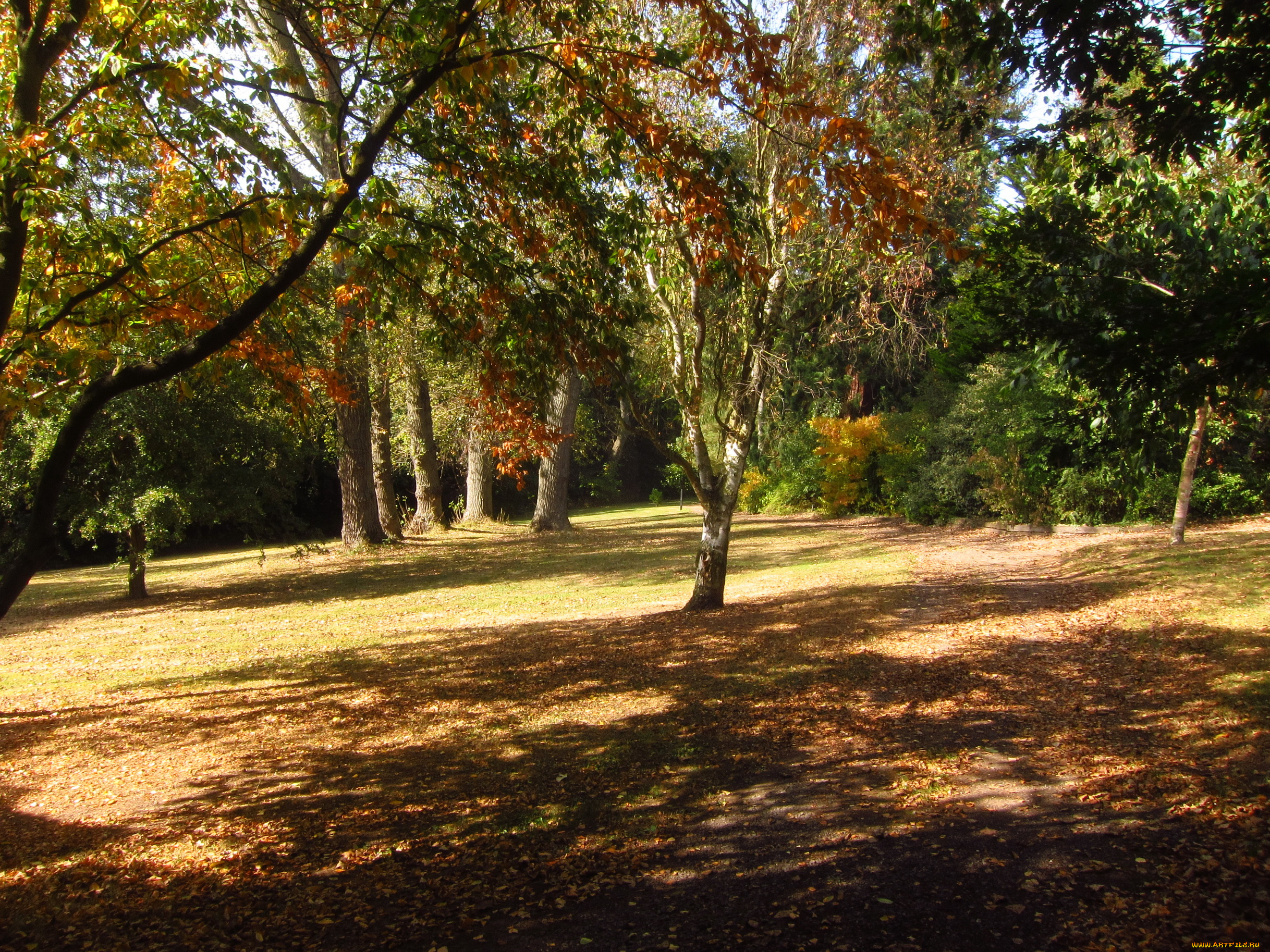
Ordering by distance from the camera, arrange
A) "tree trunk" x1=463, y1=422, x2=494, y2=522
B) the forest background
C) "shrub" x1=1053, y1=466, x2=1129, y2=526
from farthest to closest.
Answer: "tree trunk" x1=463, y1=422, x2=494, y2=522
"shrub" x1=1053, y1=466, x2=1129, y2=526
the forest background

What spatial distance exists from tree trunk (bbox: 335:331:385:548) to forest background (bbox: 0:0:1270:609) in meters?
7.99

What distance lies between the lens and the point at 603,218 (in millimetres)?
7539

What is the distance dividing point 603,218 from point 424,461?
63.5 ft

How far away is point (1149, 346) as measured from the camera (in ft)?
15.9

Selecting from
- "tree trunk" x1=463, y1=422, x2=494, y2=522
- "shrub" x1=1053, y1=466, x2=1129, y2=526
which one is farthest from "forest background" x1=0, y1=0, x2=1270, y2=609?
"tree trunk" x1=463, y1=422, x2=494, y2=522

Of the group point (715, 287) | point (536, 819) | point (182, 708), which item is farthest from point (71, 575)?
point (536, 819)

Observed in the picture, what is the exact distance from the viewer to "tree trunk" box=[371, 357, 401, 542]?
23.2 m

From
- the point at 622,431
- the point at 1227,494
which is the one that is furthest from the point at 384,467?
the point at 1227,494

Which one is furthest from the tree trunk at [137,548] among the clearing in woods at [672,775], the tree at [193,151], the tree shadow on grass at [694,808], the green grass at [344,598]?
the tree at [193,151]

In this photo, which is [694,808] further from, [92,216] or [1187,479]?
[1187,479]

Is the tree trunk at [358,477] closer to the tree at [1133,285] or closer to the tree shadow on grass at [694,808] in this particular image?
the tree shadow on grass at [694,808]

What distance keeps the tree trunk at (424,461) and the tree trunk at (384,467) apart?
65 centimetres

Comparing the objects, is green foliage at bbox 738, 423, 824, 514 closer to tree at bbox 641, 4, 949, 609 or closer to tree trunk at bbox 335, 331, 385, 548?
tree trunk at bbox 335, 331, 385, 548

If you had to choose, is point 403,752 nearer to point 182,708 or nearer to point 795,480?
point 182,708
